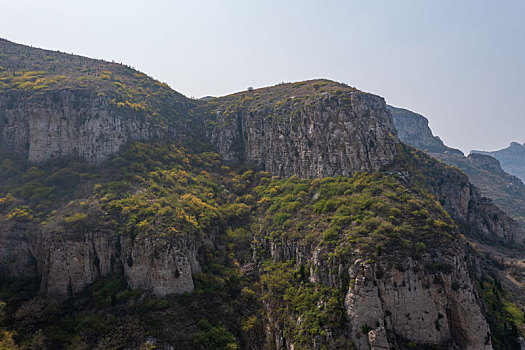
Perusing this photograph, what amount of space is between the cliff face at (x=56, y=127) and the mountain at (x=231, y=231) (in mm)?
317

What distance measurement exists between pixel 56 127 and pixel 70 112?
14.8 ft

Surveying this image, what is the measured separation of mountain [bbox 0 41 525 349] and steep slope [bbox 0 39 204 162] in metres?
0.41

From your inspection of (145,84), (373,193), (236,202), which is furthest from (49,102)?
(373,193)

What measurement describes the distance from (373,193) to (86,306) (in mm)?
50189

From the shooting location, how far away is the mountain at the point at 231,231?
126 feet

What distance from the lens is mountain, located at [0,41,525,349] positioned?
126 ft

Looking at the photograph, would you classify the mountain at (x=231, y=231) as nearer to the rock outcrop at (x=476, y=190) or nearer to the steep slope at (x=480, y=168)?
the rock outcrop at (x=476, y=190)

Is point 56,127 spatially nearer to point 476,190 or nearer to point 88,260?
point 88,260

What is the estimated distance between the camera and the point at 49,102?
215ft

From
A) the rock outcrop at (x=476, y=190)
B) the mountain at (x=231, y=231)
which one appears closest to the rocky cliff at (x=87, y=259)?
the mountain at (x=231, y=231)

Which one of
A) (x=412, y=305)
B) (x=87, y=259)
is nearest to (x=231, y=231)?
(x=87, y=259)

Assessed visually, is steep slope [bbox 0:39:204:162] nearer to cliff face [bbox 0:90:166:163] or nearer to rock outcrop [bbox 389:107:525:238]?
cliff face [bbox 0:90:166:163]

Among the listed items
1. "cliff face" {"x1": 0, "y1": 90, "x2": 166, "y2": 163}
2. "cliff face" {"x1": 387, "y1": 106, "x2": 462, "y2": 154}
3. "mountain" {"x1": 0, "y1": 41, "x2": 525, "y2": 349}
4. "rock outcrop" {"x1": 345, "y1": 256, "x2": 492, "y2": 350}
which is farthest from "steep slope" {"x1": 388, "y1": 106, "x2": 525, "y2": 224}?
"cliff face" {"x1": 0, "y1": 90, "x2": 166, "y2": 163}

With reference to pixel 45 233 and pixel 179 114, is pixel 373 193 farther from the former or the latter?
pixel 179 114
